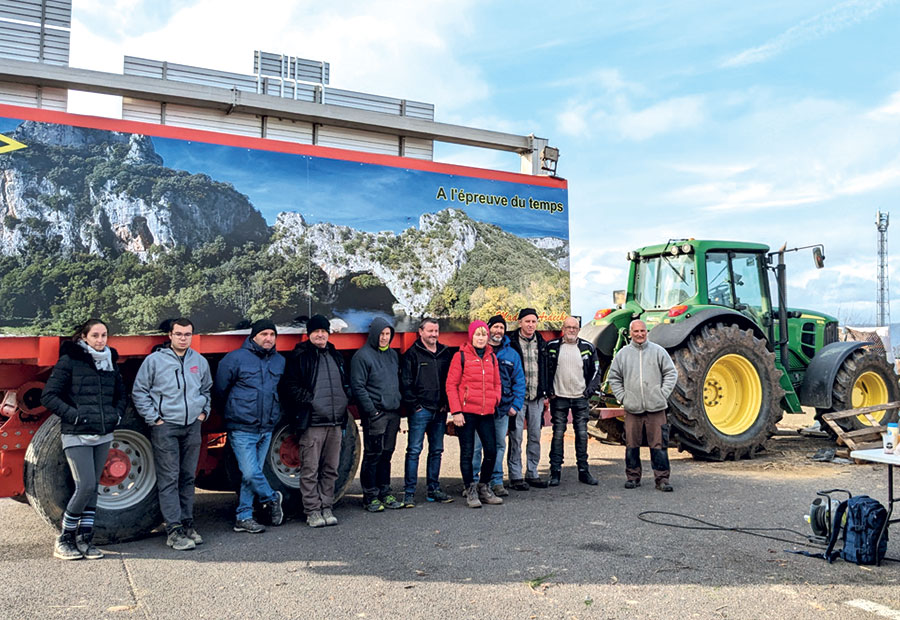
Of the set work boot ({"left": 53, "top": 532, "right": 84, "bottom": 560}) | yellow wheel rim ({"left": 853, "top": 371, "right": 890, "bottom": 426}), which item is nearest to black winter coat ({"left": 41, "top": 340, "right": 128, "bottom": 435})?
work boot ({"left": 53, "top": 532, "right": 84, "bottom": 560})

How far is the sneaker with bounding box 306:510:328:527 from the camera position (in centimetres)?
616

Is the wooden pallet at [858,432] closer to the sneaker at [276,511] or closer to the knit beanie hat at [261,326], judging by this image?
→ the sneaker at [276,511]

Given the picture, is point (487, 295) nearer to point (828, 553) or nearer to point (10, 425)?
point (828, 553)

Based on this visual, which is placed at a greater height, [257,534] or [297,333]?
[297,333]

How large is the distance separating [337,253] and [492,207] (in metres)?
1.79

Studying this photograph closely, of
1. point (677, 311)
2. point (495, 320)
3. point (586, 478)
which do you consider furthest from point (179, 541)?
point (677, 311)

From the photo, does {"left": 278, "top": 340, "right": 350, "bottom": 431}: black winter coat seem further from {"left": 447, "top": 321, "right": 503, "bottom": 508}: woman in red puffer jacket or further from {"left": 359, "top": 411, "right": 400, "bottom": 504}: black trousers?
{"left": 447, "top": 321, "right": 503, "bottom": 508}: woman in red puffer jacket

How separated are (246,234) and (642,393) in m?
4.21

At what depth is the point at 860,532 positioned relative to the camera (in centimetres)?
498

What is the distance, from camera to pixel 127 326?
19.1 feet

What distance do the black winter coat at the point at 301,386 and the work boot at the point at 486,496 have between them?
5.32ft

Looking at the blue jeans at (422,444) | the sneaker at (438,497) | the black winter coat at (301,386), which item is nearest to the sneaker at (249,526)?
the black winter coat at (301,386)

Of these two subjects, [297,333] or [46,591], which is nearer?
[46,591]

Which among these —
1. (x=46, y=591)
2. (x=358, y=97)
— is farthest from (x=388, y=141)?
(x=46, y=591)
